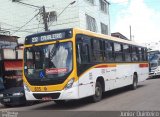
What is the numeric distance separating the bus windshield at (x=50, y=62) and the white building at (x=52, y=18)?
950 inches

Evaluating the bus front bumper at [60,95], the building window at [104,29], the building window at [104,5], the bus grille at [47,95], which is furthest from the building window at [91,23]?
the bus front bumper at [60,95]

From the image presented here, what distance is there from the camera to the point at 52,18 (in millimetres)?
40781

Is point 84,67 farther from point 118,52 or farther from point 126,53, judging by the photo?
point 126,53

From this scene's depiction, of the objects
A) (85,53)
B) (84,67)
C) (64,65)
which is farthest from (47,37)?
(84,67)

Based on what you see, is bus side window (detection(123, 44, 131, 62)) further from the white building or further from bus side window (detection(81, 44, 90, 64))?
the white building

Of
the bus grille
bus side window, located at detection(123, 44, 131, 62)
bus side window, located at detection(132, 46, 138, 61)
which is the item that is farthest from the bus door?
bus side window, located at detection(132, 46, 138, 61)

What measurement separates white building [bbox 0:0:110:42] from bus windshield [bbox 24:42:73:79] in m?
24.1

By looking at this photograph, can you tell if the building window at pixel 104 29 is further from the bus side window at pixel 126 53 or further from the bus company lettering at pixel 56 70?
the bus company lettering at pixel 56 70

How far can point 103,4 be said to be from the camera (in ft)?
156

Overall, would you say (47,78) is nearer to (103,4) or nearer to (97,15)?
(97,15)

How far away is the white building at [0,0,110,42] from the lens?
3909 centimetres

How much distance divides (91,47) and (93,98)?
219 cm

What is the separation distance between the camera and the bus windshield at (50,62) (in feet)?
45.6

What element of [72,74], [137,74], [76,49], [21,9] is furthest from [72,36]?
[21,9]
